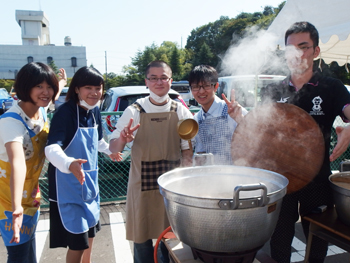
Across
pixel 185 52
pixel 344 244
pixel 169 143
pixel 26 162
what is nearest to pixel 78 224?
pixel 26 162

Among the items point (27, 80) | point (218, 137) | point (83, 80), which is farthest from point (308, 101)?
point (27, 80)

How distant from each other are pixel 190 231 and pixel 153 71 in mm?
1319

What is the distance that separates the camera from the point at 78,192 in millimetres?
1984

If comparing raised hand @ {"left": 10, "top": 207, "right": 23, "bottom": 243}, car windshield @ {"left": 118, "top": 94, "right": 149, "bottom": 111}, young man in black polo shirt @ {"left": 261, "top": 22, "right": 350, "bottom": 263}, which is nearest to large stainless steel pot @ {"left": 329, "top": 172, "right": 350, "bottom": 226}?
young man in black polo shirt @ {"left": 261, "top": 22, "right": 350, "bottom": 263}

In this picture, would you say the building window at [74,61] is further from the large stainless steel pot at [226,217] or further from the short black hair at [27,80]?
the large stainless steel pot at [226,217]

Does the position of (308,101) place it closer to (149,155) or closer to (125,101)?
(149,155)

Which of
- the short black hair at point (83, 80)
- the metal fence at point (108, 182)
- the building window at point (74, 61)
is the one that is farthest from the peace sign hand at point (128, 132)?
the building window at point (74, 61)

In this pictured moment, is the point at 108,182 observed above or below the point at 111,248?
above

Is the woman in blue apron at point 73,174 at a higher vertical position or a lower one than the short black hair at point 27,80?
lower

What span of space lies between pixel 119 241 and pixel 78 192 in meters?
1.63

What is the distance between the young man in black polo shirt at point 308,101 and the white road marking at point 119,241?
1.67 meters

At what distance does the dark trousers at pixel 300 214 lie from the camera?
197 centimetres

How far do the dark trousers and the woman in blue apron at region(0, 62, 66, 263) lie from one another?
1823 millimetres

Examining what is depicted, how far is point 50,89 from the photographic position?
199 cm
